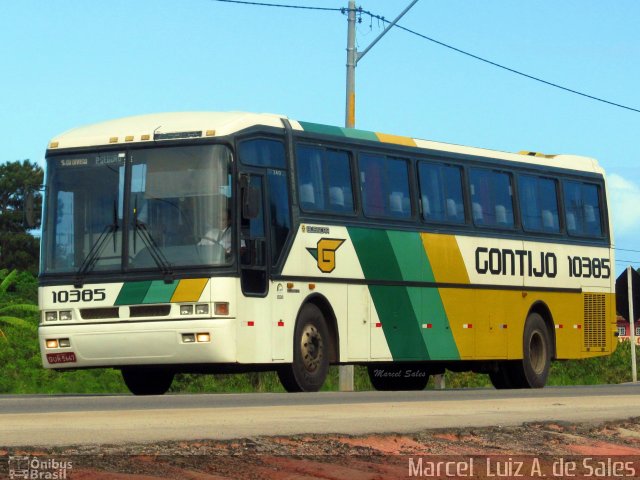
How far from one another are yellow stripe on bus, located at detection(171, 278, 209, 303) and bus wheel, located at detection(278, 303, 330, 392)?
5.07 ft

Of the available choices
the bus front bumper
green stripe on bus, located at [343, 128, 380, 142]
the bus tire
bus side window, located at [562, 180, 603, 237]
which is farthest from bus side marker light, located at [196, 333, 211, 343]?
bus side window, located at [562, 180, 603, 237]

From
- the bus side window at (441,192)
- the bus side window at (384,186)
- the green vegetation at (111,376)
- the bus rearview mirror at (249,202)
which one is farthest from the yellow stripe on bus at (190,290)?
the green vegetation at (111,376)

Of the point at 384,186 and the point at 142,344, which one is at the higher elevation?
the point at 384,186

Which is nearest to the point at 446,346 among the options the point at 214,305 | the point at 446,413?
the point at 214,305

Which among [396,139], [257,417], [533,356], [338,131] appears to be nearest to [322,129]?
[338,131]

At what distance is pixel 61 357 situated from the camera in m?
19.5

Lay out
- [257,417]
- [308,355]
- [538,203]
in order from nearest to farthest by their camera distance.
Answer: [257,417], [308,355], [538,203]

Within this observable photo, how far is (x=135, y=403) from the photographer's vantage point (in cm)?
1574

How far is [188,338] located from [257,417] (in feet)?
23.2

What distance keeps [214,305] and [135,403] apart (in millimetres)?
3330

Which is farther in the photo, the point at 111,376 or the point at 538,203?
the point at 111,376

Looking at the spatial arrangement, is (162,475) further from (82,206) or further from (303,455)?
(82,206)

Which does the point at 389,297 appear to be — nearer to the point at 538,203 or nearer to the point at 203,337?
the point at 203,337

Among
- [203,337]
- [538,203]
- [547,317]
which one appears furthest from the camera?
[547,317]
